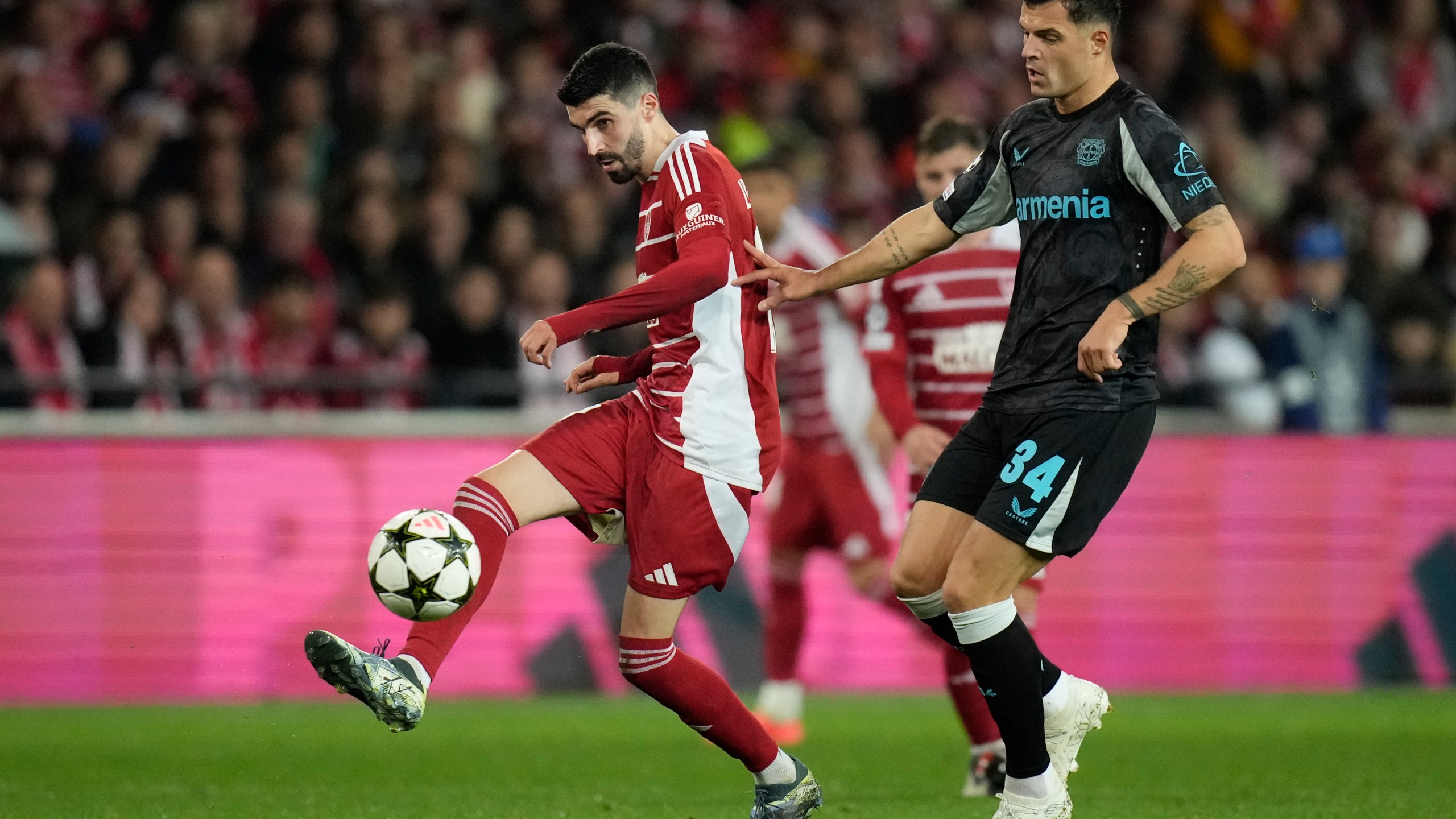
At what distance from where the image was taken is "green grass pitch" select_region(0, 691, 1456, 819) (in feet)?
21.0

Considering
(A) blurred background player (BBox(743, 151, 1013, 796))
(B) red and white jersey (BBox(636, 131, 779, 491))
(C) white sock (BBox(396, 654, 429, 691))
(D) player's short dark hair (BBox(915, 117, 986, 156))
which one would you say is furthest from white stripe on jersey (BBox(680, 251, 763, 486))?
(A) blurred background player (BBox(743, 151, 1013, 796))

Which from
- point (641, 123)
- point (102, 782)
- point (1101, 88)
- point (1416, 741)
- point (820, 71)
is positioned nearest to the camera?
point (1101, 88)

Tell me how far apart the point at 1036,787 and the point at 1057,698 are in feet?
1.01

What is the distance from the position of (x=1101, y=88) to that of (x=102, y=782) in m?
4.56

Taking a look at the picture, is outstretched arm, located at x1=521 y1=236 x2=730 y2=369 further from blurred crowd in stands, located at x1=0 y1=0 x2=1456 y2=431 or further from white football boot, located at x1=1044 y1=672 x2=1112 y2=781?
blurred crowd in stands, located at x1=0 y1=0 x2=1456 y2=431

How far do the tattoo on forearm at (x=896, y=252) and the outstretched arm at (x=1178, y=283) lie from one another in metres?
0.78

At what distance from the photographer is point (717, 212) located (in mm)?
5516

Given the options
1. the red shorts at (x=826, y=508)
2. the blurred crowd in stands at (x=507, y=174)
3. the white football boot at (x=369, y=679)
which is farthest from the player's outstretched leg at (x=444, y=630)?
the blurred crowd in stands at (x=507, y=174)

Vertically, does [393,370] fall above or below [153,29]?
below

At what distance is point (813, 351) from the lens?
9.04 meters

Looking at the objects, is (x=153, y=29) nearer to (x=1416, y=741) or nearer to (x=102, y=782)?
(x=102, y=782)

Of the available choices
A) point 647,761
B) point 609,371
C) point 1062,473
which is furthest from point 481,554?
point 647,761

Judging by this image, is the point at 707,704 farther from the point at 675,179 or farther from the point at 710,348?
the point at 675,179

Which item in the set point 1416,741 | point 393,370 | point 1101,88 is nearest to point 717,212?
point 1101,88
